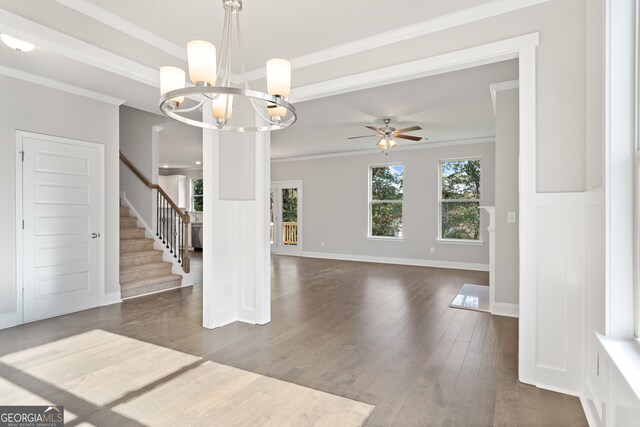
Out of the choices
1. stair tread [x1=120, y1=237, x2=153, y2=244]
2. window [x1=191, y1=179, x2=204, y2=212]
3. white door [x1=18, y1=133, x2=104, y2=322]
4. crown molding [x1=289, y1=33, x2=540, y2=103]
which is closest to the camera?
crown molding [x1=289, y1=33, x2=540, y2=103]

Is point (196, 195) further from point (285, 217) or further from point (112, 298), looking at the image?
point (112, 298)

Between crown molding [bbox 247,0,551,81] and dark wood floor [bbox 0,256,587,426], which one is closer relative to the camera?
dark wood floor [bbox 0,256,587,426]

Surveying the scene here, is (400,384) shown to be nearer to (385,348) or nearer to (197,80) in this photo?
(385,348)

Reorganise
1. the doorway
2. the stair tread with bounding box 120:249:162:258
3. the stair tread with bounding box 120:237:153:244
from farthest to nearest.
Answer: the doorway < the stair tread with bounding box 120:237:153:244 < the stair tread with bounding box 120:249:162:258

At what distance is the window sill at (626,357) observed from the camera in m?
1.23

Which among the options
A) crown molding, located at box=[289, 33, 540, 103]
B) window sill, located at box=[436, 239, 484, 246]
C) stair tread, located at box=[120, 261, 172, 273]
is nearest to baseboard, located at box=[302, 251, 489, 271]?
window sill, located at box=[436, 239, 484, 246]

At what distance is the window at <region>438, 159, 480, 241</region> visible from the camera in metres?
7.39

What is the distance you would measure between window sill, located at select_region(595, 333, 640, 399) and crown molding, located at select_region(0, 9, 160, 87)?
3643 millimetres

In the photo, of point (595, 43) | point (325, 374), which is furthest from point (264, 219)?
point (595, 43)

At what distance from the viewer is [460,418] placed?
201 cm

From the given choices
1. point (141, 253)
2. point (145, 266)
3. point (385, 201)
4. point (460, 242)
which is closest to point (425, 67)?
point (145, 266)

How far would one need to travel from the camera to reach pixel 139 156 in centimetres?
608

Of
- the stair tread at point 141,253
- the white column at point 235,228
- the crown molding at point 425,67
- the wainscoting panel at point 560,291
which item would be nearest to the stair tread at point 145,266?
the stair tread at point 141,253
